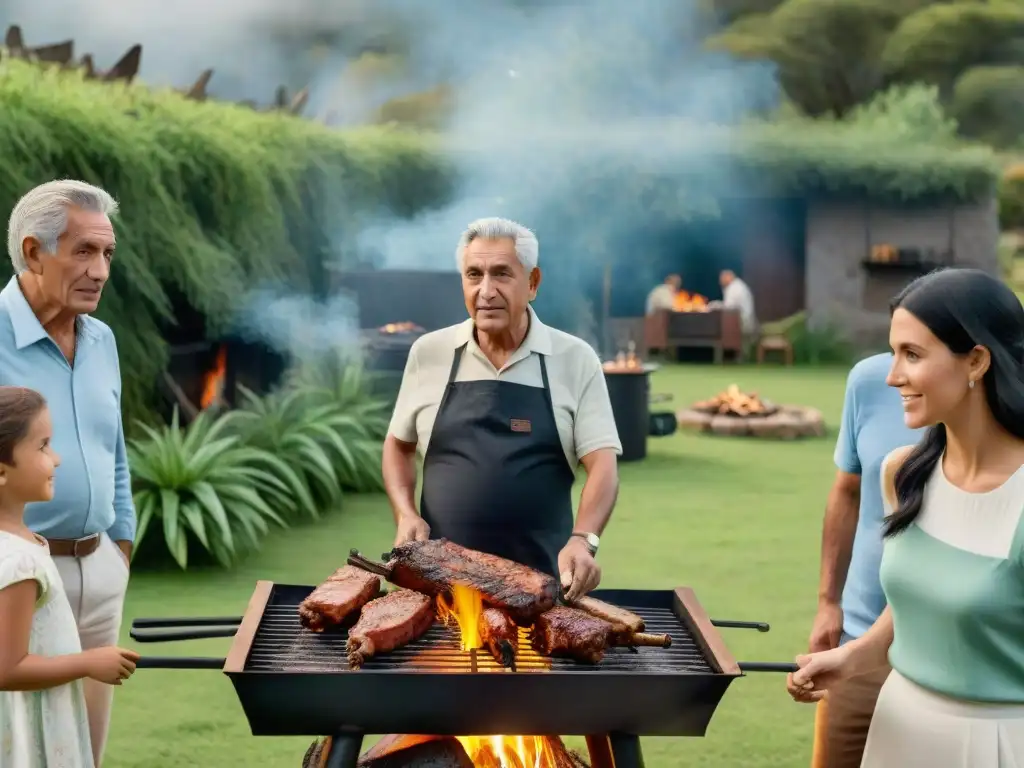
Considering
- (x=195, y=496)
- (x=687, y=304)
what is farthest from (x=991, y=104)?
(x=195, y=496)

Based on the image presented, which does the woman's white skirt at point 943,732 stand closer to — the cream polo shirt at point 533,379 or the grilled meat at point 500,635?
the grilled meat at point 500,635

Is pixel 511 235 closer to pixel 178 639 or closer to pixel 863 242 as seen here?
pixel 178 639

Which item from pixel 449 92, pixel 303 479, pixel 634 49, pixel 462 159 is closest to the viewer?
pixel 303 479

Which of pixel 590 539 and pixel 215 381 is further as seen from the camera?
pixel 215 381

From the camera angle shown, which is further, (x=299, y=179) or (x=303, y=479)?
(x=299, y=179)

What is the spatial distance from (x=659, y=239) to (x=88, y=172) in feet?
65.0

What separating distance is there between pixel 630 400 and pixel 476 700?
29.8 ft

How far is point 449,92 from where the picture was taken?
1752 inches

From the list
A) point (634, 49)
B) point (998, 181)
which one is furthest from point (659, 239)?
point (634, 49)

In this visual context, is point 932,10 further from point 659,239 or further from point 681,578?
point 681,578

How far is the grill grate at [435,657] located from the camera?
307 cm

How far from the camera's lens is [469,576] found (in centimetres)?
332

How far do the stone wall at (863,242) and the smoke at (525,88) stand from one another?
7.63ft

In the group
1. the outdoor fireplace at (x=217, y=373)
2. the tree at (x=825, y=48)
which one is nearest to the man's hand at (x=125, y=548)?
the outdoor fireplace at (x=217, y=373)
